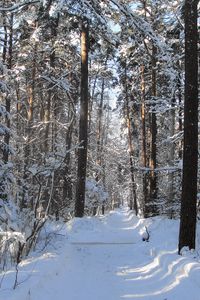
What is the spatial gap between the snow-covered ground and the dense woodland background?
69cm

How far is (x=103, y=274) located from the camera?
9.63 m

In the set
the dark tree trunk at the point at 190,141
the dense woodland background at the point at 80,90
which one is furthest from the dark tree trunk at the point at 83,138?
the dark tree trunk at the point at 190,141

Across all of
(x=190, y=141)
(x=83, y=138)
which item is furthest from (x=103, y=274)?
(x=83, y=138)

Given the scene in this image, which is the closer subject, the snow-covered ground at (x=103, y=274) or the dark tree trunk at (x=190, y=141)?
Result: the snow-covered ground at (x=103, y=274)

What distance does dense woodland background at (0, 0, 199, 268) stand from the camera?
9583 mm

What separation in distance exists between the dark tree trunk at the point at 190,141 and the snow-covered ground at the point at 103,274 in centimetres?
66

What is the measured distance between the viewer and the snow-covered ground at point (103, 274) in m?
7.21

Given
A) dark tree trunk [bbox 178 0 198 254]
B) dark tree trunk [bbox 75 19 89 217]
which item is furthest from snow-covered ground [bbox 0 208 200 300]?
dark tree trunk [bbox 75 19 89 217]

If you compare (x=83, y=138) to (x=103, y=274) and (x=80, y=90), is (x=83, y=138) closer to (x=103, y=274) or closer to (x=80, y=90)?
(x=80, y=90)

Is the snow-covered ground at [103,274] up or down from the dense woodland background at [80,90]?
down

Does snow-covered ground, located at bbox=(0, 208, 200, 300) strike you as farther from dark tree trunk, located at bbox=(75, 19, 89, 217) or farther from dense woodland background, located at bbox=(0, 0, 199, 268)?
dark tree trunk, located at bbox=(75, 19, 89, 217)

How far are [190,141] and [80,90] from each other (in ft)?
34.2

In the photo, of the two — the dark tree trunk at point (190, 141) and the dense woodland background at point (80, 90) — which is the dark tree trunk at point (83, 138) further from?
the dark tree trunk at point (190, 141)

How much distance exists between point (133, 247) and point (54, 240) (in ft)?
10.5
